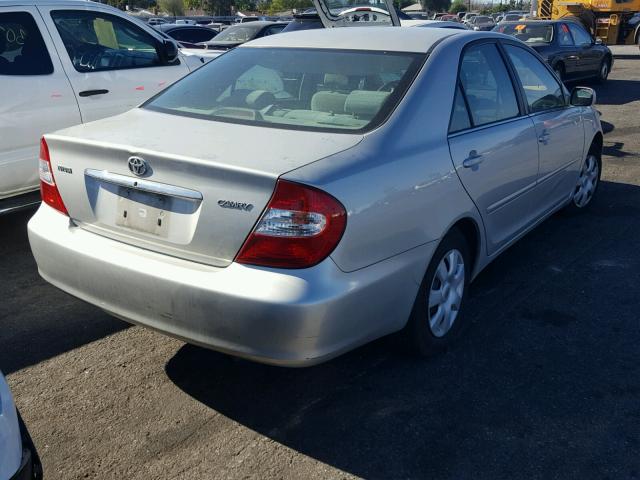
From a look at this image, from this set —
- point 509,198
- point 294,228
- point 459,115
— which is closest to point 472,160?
point 459,115

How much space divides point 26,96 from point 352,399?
3.62 meters

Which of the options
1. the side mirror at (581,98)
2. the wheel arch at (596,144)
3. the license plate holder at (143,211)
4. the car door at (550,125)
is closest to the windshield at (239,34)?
the wheel arch at (596,144)

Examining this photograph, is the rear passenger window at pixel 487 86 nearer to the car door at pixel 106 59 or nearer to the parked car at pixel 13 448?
the parked car at pixel 13 448

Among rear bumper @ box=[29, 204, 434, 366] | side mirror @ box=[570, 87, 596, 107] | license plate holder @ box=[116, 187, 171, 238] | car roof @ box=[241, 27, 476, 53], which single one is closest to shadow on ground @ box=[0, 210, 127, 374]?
rear bumper @ box=[29, 204, 434, 366]

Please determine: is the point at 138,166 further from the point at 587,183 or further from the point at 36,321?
the point at 587,183

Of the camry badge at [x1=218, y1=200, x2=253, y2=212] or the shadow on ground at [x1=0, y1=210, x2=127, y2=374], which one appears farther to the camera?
the shadow on ground at [x1=0, y1=210, x2=127, y2=374]

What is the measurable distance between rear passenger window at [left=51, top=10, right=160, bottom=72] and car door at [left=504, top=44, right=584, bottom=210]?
3458mm

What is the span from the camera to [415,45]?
3840 millimetres

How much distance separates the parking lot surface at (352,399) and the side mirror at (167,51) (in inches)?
113

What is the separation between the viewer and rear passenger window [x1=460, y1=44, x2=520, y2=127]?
3959 mm

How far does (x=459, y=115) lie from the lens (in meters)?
3.76

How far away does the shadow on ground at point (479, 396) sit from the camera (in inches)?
115

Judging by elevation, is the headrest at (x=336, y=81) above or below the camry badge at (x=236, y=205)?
above

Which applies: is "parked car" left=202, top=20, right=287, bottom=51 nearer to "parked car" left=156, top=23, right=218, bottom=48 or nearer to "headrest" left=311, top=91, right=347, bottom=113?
"parked car" left=156, top=23, right=218, bottom=48
